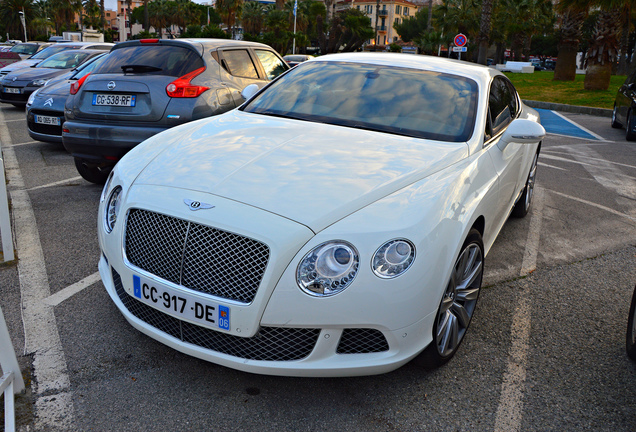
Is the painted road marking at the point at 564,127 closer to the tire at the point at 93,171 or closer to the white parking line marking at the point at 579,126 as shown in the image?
the white parking line marking at the point at 579,126

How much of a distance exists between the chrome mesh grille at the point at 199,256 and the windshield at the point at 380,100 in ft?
4.70

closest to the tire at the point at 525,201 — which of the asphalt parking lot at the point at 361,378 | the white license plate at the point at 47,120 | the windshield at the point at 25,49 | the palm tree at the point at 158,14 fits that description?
the asphalt parking lot at the point at 361,378

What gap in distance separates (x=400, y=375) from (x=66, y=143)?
13.6 feet

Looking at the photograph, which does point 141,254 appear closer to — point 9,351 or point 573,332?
point 9,351

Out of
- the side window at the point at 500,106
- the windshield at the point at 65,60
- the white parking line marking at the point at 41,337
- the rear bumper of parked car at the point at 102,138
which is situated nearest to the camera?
the white parking line marking at the point at 41,337

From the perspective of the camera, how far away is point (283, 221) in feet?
7.64

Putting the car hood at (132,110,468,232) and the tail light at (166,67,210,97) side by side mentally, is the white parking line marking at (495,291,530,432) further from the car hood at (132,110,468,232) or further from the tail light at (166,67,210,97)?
the tail light at (166,67,210,97)

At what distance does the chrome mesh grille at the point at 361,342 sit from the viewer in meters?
2.32

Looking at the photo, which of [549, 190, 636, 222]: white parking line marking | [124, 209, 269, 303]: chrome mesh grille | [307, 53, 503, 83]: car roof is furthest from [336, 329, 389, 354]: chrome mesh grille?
[549, 190, 636, 222]: white parking line marking

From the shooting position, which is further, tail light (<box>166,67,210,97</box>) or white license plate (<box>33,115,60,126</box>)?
white license plate (<box>33,115,60,126</box>)

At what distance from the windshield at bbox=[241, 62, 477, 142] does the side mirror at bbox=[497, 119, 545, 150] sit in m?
0.26

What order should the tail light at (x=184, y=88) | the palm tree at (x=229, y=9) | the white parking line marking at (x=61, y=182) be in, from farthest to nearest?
the palm tree at (x=229, y=9), the white parking line marking at (x=61, y=182), the tail light at (x=184, y=88)

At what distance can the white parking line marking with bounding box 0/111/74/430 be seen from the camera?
93.8 inches

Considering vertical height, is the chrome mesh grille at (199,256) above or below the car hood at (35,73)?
below
